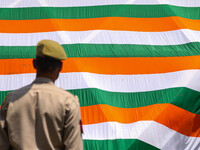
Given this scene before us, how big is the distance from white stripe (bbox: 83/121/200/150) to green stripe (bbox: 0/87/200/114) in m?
0.19

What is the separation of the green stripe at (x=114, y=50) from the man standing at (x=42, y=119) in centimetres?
166

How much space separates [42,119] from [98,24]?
6.68 feet

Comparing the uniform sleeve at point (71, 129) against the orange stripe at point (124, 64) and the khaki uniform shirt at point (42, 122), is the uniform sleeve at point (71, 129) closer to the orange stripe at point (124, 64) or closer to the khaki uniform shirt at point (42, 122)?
the khaki uniform shirt at point (42, 122)

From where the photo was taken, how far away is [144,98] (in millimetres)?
2744

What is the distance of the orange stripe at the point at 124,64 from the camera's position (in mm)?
2790

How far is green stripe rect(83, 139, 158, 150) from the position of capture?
252 cm

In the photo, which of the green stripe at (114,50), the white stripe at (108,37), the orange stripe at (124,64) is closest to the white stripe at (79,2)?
the white stripe at (108,37)

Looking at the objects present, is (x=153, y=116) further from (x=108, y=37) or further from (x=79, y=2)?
(x=79, y=2)

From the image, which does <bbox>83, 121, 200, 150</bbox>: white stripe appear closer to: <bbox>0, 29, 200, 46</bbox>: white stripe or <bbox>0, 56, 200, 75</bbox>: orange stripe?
<bbox>0, 56, 200, 75</bbox>: orange stripe

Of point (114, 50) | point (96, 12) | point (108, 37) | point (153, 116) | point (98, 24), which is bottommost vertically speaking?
point (153, 116)

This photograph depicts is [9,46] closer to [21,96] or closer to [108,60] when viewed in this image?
[108,60]

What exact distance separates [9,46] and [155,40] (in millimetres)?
1353

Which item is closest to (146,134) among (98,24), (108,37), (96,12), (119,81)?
(119,81)

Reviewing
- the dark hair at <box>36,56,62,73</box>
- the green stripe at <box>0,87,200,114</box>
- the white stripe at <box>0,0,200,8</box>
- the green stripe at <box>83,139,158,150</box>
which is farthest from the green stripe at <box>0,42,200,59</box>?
the dark hair at <box>36,56,62,73</box>
